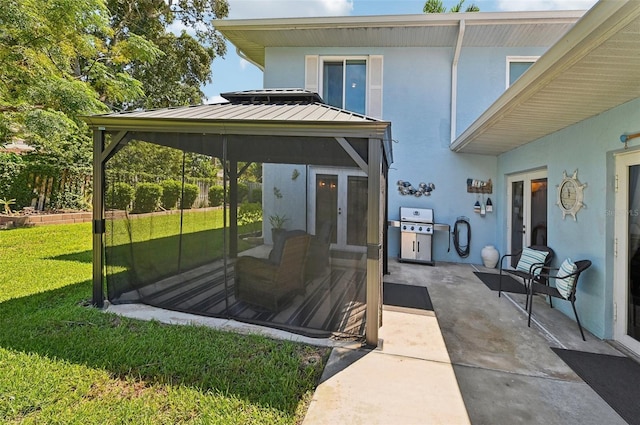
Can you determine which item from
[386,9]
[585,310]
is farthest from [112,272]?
[386,9]

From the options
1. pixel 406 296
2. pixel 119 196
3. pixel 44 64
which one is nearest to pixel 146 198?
pixel 119 196

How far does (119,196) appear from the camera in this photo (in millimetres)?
4117

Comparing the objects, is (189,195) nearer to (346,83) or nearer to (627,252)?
(346,83)

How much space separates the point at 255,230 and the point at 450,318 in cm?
291

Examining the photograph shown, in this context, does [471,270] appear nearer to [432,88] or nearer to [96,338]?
[432,88]

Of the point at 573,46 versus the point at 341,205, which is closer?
the point at 573,46

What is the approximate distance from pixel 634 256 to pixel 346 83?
6499mm

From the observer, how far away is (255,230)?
13.6 feet

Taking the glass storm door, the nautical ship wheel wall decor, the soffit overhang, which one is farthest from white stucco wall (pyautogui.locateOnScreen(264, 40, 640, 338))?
the glass storm door

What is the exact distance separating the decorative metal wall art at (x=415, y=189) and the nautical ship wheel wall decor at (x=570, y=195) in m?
3.08

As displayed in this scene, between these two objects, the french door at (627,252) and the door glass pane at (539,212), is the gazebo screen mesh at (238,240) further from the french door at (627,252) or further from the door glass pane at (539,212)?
the door glass pane at (539,212)

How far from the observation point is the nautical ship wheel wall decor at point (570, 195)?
3.94 m

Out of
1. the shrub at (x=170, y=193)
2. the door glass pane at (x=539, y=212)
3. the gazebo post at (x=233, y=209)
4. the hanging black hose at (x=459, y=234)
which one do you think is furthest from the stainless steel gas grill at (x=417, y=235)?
the shrub at (x=170, y=193)

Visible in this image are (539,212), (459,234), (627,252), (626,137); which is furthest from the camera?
(459,234)
